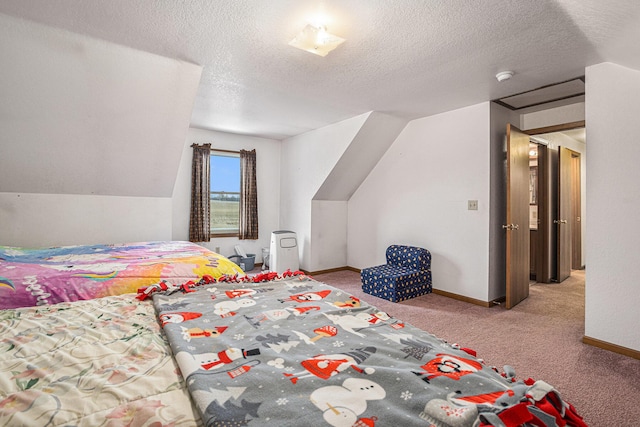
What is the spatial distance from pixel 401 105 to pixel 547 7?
6.06 feet

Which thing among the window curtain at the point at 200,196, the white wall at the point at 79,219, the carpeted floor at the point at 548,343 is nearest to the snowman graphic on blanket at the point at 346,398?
the carpeted floor at the point at 548,343

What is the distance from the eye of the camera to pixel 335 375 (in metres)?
0.84

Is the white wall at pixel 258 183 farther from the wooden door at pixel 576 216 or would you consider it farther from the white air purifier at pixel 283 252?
the wooden door at pixel 576 216

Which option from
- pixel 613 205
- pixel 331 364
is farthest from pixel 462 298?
pixel 331 364

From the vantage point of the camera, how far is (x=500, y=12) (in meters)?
1.86

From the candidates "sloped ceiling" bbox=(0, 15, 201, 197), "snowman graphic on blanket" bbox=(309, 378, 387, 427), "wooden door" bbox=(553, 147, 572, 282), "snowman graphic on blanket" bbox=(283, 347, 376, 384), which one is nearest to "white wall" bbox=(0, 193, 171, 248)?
"sloped ceiling" bbox=(0, 15, 201, 197)

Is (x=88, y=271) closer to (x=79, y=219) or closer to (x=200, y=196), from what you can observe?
(x=79, y=219)

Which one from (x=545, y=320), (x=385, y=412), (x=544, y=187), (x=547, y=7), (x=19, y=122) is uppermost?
(x=547, y=7)

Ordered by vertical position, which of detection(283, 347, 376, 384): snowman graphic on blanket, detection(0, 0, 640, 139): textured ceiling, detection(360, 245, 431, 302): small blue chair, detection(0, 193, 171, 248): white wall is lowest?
detection(360, 245, 431, 302): small blue chair

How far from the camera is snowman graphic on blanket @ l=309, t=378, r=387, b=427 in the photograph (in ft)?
2.21

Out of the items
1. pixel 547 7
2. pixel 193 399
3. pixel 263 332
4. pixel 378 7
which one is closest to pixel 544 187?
Result: pixel 547 7

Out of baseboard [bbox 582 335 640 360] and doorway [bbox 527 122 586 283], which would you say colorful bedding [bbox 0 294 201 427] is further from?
doorway [bbox 527 122 586 283]

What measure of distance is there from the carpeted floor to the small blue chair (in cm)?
10

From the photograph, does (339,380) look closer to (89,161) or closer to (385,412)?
(385,412)
